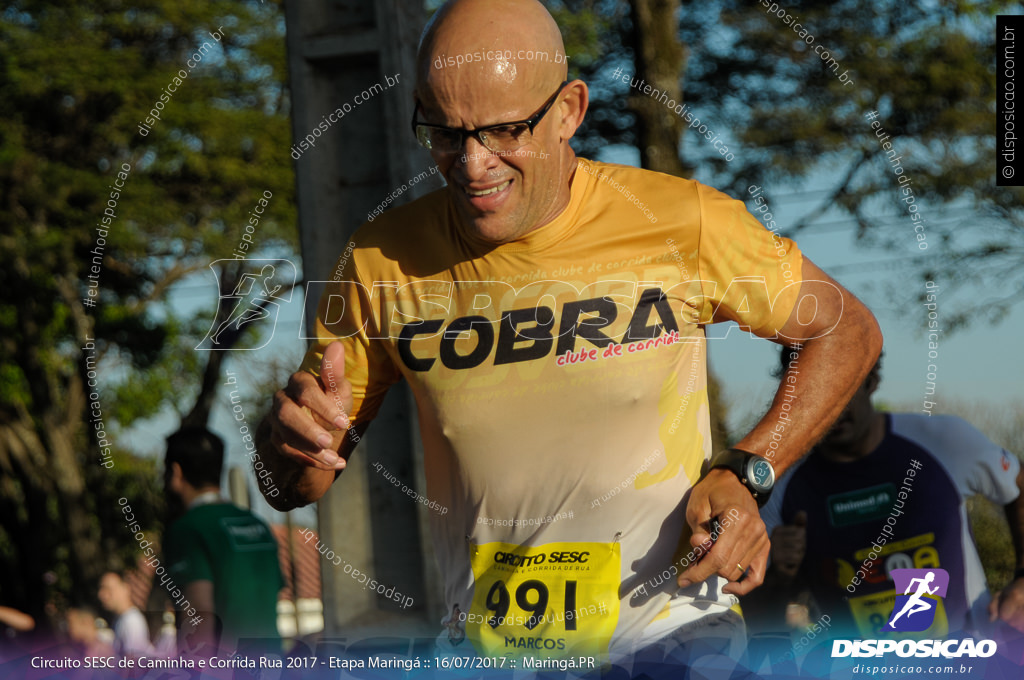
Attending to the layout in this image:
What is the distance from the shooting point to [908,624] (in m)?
3.19

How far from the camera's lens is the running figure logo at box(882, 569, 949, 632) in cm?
320

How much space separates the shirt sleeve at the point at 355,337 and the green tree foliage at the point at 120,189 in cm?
835

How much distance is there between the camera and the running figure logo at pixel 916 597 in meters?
3.20

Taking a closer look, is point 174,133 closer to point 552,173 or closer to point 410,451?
point 410,451

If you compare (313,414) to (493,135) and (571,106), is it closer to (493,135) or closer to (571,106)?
(493,135)

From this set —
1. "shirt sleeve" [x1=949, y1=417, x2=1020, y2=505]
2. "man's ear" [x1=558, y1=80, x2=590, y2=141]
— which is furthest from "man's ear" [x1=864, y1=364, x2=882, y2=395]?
"man's ear" [x1=558, y1=80, x2=590, y2=141]

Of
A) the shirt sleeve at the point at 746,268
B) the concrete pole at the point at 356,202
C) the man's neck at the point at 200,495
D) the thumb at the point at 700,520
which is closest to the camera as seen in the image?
the thumb at the point at 700,520

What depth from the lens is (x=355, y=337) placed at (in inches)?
85.2

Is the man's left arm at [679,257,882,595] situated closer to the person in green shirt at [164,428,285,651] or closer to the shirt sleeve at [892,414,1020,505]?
the shirt sleeve at [892,414,1020,505]

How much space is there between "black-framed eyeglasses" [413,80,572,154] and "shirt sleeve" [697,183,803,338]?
13.8 inches

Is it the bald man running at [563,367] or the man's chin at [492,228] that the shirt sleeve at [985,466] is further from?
the man's chin at [492,228]

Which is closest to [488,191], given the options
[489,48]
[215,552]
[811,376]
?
[489,48]

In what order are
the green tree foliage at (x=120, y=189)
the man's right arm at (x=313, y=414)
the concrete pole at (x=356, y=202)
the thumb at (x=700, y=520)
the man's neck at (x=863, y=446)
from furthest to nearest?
1. the green tree foliage at (x=120, y=189)
2. the man's neck at (x=863, y=446)
3. the concrete pole at (x=356, y=202)
4. the man's right arm at (x=313, y=414)
5. the thumb at (x=700, y=520)

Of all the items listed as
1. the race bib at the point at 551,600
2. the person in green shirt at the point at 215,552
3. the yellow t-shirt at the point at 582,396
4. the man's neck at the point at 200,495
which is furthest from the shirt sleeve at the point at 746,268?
the man's neck at the point at 200,495
